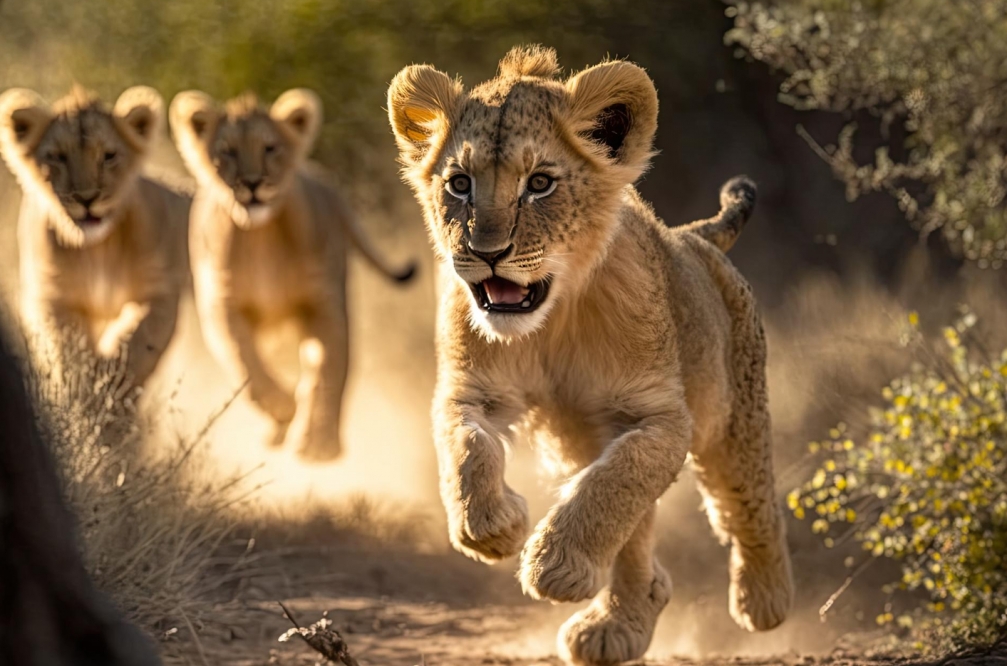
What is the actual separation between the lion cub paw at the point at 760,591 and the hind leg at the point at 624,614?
1.59 ft

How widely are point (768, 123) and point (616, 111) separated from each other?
7.46 m

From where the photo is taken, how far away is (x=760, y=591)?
17.4 ft

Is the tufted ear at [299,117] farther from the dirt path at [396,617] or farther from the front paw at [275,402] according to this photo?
the dirt path at [396,617]

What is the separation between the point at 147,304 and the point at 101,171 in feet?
2.32

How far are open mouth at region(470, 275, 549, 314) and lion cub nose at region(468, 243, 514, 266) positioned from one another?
0.10 m

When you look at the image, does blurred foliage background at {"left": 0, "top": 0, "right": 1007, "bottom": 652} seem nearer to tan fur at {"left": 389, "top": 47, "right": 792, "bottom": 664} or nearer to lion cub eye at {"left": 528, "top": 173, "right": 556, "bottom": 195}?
tan fur at {"left": 389, "top": 47, "right": 792, "bottom": 664}

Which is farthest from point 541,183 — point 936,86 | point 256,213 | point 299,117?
point 299,117

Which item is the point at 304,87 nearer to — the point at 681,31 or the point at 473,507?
the point at 681,31

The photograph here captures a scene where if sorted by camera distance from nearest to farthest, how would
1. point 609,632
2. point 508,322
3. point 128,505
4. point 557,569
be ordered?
1. point 557,569
2. point 508,322
3. point 609,632
4. point 128,505

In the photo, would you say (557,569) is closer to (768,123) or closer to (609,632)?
(609,632)

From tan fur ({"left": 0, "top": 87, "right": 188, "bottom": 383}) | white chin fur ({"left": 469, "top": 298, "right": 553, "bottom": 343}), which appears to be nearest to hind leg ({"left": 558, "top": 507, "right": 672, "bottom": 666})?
white chin fur ({"left": 469, "top": 298, "right": 553, "bottom": 343})

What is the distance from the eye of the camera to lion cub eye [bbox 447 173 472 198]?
404 cm

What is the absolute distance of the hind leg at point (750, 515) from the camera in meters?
5.16

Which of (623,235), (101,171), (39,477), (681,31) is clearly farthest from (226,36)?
(39,477)
